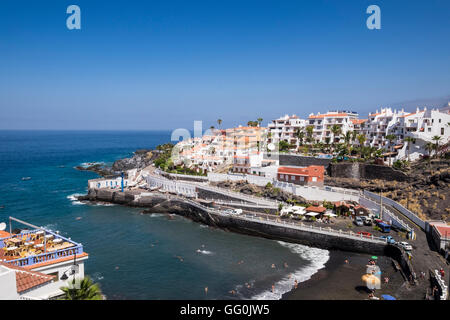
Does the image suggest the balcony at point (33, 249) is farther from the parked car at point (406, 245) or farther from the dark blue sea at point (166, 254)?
the parked car at point (406, 245)

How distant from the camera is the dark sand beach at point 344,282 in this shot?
26.3 meters

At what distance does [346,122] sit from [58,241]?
76652 mm

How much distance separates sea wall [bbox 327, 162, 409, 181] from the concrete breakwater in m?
22.0

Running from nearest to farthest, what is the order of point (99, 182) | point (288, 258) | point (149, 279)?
point (149, 279) < point (288, 258) < point (99, 182)

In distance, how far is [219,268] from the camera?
32.7 meters

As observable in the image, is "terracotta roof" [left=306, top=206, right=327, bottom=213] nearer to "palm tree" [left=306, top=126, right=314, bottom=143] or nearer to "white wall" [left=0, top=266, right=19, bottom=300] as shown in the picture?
"white wall" [left=0, top=266, right=19, bottom=300]

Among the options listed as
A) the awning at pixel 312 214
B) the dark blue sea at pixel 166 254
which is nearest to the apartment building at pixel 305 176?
the awning at pixel 312 214

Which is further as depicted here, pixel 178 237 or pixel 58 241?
pixel 178 237

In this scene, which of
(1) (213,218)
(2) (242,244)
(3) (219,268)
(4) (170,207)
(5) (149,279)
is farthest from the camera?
(4) (170,207)

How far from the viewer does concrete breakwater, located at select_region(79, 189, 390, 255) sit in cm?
3570

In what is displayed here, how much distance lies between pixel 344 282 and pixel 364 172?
109 feet
